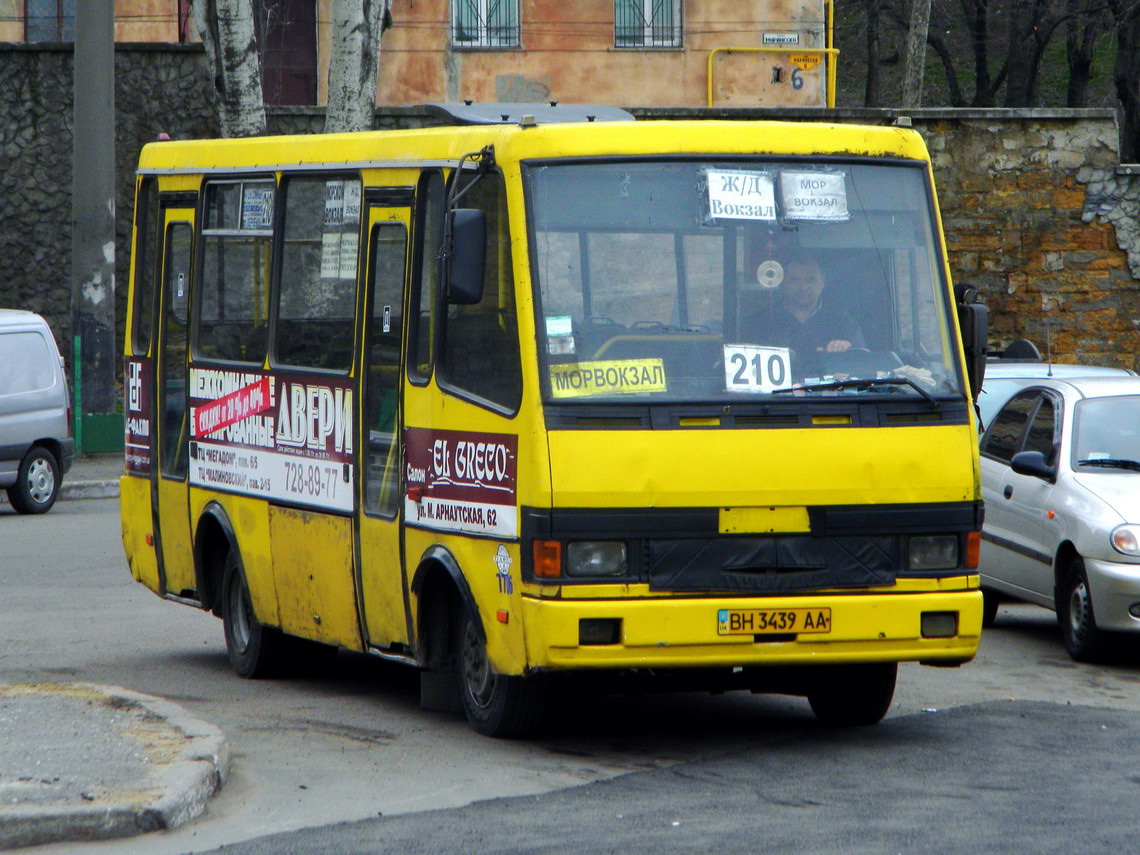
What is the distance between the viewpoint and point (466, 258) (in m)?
7.60

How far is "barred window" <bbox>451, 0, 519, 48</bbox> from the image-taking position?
34.5m

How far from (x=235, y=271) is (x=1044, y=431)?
474 centimetres

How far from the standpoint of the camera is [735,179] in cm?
793

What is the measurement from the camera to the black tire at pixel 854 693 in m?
8.43

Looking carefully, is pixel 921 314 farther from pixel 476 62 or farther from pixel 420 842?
pixel 476 62

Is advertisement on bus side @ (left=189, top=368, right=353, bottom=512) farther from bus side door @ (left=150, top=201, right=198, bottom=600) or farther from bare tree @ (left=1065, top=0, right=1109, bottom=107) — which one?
bare tree @ (left=1065, top=0, right=1109, bottom=107)

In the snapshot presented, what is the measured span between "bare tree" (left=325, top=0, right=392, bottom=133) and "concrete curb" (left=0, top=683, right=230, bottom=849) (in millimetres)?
13726

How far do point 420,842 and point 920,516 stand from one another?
2.55 m

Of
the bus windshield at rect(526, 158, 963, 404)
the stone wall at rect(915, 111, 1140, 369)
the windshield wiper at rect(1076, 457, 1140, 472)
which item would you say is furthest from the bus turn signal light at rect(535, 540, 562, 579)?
the stone wall at rect(915, 111, 1140, 369)

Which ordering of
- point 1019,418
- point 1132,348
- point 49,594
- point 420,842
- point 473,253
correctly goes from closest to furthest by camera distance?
point 420,842 < point 473,253 < point 1019,418 < point 49,594 < point 1132,348

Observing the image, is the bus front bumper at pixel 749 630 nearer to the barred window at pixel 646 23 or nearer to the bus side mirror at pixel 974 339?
the bus side mirror at pixel 974 339

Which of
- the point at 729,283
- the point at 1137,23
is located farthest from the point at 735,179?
the point at 1137,23

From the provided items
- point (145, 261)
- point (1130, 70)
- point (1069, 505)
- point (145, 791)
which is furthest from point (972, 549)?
point (1130, 70)

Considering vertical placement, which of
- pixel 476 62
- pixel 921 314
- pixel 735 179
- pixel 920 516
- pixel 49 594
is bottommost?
pixel 49 594
